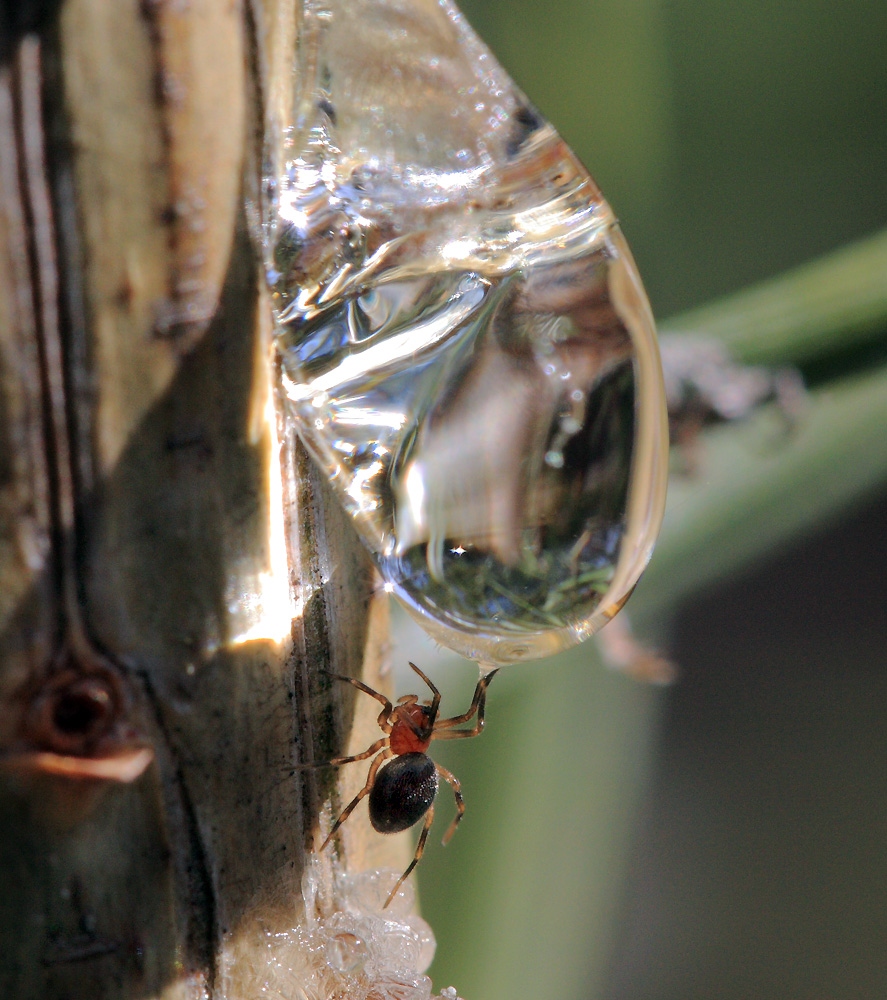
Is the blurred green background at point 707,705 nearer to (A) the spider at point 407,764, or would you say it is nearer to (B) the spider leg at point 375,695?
(A) the spider at point 407,764

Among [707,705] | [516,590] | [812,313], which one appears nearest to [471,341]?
[516,590]

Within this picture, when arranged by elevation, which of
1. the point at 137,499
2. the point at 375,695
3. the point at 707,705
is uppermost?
the point at 137,499

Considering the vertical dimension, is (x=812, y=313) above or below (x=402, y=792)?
above

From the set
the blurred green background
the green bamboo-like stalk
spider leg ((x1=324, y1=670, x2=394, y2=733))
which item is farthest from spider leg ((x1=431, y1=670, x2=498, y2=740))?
the blurred green background

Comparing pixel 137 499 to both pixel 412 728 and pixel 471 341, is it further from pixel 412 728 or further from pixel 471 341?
pixel 412 728

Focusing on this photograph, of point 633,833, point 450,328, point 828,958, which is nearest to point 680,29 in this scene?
point 633,833

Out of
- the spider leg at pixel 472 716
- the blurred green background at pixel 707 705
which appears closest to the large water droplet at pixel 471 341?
the spider leg at pixel 472 716

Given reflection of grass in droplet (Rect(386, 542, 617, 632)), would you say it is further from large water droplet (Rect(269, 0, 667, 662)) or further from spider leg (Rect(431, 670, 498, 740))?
spider leg (Rect(431, 670, 498, 740))
